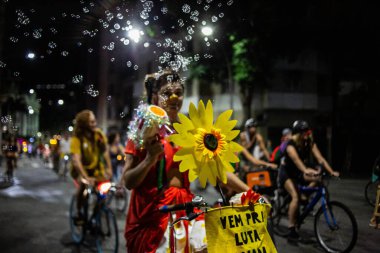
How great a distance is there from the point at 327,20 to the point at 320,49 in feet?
10.8

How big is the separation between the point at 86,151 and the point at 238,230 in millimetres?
4745

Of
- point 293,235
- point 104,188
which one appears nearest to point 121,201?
point 104,188

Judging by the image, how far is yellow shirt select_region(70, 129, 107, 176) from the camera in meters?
6.13

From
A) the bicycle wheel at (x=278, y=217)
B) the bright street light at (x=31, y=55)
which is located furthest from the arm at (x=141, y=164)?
the bicycle wheel at (x=278, y=217)

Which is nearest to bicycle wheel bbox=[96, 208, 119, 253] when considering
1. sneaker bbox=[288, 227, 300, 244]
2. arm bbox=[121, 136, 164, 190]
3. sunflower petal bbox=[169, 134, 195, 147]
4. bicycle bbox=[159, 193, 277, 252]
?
sneaker bbox=[288, 227, 300, 244]

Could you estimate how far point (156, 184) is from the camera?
247cm

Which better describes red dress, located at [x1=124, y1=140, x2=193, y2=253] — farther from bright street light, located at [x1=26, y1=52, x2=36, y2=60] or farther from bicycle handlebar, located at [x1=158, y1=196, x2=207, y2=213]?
bright street light, located at [x1=26, y1=52, x2=36, y2=60]

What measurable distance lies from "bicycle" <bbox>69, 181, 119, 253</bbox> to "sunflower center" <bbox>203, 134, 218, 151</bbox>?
379 centimetres

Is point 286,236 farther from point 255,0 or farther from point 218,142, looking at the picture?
point 255,0

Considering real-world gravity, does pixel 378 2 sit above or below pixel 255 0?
below

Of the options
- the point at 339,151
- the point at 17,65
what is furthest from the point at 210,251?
the point at 339,151

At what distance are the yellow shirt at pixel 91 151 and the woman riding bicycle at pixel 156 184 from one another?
385 cm

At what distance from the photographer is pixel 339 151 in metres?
18.9

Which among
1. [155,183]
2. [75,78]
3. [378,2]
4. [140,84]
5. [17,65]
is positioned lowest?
[155,183]
